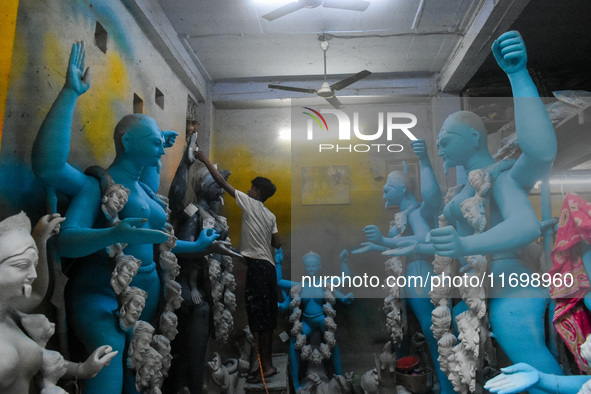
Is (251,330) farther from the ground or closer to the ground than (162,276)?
closer to the ground

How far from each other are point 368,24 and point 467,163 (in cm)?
127

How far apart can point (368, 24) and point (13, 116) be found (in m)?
2.30

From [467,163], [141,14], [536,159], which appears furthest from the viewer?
[141,14]

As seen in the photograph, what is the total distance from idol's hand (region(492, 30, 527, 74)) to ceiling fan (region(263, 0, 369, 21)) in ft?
3.45

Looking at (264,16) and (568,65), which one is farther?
(264,16)

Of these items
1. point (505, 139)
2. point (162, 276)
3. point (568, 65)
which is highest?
point (568, 65)

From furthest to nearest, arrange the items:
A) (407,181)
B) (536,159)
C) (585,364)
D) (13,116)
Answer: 1. (407,181)
2. (536,159)
3. (585,364)
4. (13,116)

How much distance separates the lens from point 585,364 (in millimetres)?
1901

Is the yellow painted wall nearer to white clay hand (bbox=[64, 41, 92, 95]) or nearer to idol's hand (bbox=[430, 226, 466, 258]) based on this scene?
white clay hand (bbox=[64, 41, 92, 95])

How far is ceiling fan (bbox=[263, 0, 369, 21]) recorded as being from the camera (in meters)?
2.80

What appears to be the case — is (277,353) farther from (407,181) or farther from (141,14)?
(141,14)

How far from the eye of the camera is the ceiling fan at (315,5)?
9.19 feet

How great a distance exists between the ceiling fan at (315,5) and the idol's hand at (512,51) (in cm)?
105

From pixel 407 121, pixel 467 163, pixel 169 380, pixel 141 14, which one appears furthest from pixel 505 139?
pixel 169 380
